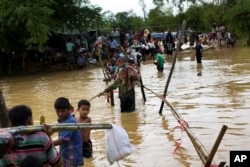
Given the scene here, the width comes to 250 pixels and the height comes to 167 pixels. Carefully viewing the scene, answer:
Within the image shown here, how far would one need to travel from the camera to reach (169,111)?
1060cm

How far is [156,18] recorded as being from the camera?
61531 millimetres

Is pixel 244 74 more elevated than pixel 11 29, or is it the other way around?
pixel 11 29

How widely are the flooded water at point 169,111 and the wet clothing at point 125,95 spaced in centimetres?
20

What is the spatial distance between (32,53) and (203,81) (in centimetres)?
1285

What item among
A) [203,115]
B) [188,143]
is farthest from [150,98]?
[188,143]

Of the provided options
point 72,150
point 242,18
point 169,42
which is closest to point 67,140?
point 72,150

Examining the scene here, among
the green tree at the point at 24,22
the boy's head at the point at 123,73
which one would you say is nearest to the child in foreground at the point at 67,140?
the boy's head at the point at 123,73

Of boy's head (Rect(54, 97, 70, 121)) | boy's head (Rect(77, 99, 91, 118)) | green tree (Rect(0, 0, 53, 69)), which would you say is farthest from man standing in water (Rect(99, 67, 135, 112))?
green tree (Rect(0, 0, 53, 69))

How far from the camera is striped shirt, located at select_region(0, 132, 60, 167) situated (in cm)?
381

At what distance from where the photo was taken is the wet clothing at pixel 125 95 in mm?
10422

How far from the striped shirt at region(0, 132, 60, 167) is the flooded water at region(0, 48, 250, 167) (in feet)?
9.61

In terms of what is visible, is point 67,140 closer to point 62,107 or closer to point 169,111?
point 62,107

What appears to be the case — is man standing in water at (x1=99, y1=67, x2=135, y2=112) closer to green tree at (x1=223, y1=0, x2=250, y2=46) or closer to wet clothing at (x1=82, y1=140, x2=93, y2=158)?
wet clothing at (x1=82, y1=140, x2=93, y2=158)

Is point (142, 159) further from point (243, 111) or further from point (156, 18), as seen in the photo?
point (156, 18)
